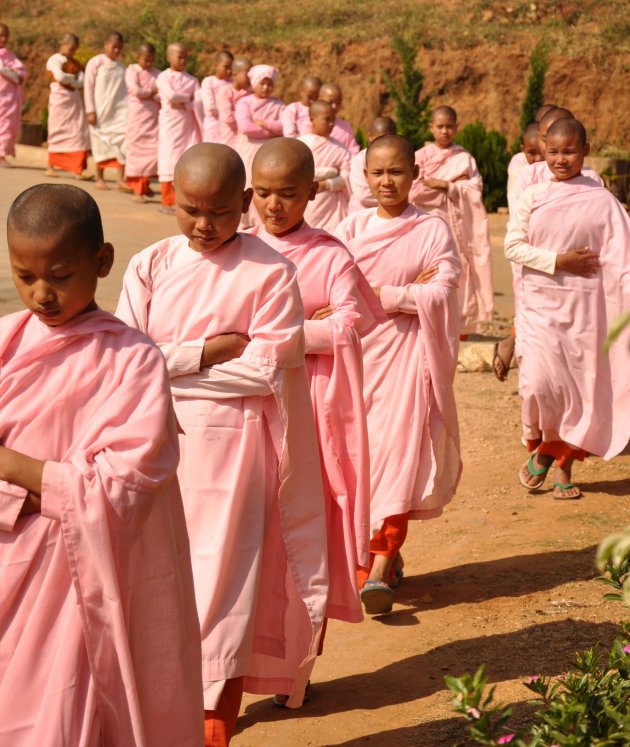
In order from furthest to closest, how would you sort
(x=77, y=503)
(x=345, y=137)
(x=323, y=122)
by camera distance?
(x=345, y=137), (x=323, y=122), (x=77, y=503)

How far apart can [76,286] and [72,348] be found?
0.16 meters

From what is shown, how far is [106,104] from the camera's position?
19.3 metres

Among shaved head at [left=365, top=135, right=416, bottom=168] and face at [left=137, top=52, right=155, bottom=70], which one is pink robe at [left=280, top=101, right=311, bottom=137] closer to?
face at [left=137, top=52, right=155, bottom=70]

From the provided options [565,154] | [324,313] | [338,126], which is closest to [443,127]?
[338,126]

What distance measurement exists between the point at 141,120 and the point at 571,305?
12.4 m

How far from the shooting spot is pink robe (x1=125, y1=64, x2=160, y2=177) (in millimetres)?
18609

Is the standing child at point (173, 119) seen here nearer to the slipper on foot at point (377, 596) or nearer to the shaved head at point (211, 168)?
the slipper on foot at point (377, 596)

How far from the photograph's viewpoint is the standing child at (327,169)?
11.9 metres

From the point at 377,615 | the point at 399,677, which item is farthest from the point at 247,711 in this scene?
the point at 377,615

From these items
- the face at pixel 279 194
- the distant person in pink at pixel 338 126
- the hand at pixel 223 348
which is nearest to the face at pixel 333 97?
the distant person in pink at pixel 338 126

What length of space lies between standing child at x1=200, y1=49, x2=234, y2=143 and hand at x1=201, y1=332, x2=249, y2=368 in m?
13.7

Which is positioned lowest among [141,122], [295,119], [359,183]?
[359,183]

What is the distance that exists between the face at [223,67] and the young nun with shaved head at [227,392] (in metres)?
13.5

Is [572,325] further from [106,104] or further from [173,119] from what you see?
[106,104]
